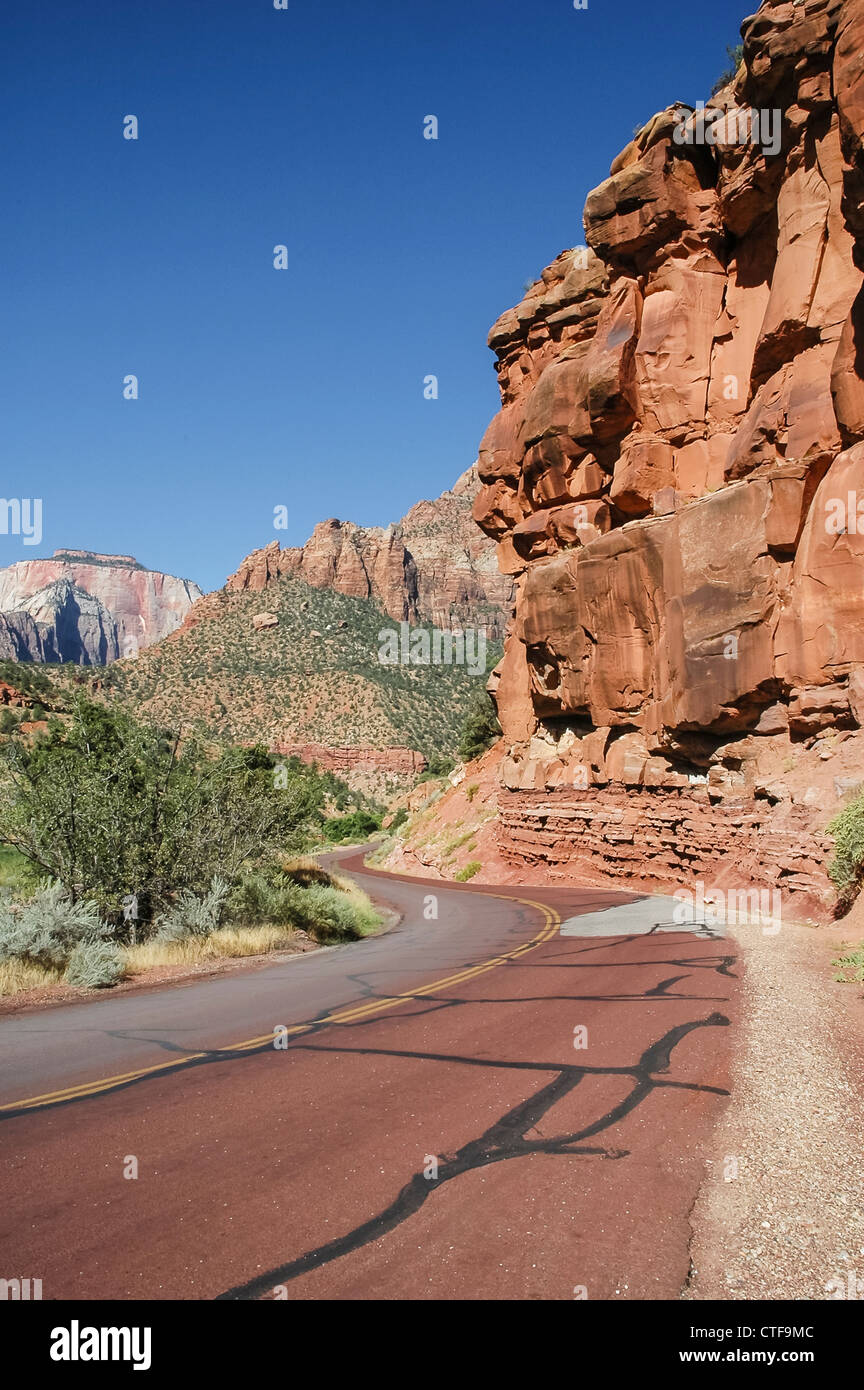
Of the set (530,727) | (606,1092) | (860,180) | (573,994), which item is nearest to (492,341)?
(530,727)

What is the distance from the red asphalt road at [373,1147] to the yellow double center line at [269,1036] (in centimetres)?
11

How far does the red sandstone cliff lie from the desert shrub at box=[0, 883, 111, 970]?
12.8m

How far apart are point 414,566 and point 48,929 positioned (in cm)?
13933

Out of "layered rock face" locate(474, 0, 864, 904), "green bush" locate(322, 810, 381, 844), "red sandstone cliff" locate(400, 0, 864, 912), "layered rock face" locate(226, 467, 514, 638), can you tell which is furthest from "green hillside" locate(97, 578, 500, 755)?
"layered rock face" locate(474, 0, 864, 904)

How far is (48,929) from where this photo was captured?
11695 mm

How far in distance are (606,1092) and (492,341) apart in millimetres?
39349

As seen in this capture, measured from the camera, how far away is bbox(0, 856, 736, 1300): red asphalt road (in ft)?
13.0

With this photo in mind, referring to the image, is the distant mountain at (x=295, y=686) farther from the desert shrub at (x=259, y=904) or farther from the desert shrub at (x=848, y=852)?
the desert shrub at (x=848, y=852)

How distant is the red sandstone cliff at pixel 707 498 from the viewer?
1948cm

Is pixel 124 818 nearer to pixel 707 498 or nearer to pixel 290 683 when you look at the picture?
pixel 707 498

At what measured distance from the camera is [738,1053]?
715cm

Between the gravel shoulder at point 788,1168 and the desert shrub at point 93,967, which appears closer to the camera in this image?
the gravel shoulder at point 788,1168

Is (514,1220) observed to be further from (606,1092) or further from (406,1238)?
(606,1092)

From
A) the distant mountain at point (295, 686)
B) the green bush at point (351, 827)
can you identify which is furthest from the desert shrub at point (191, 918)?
the distant mountain at point (295, 686)
